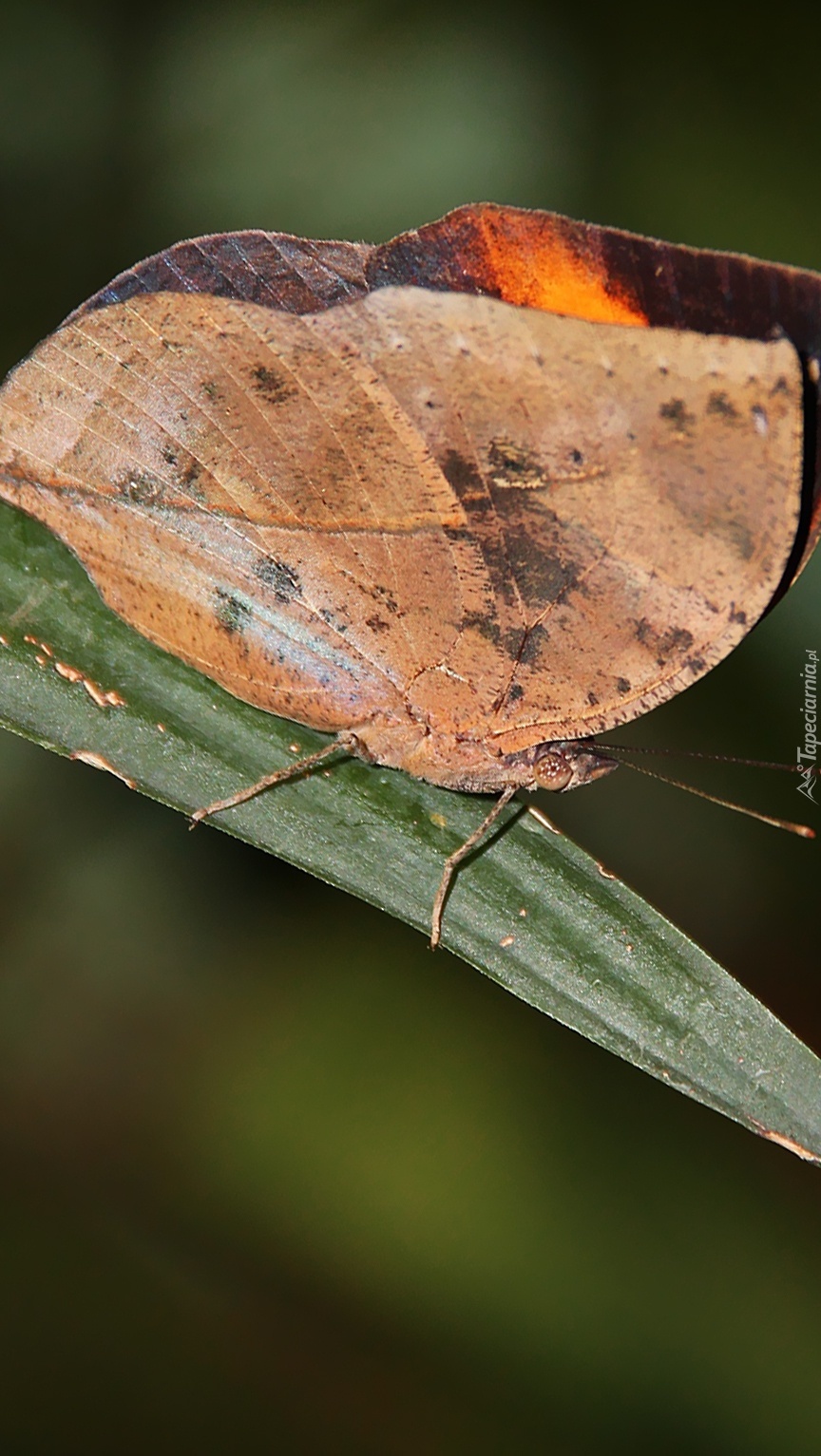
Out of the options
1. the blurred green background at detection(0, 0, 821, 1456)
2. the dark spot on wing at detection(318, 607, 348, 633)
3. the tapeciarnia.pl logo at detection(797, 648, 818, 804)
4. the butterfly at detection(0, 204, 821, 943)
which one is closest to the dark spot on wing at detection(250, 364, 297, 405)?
the butterfly at detection(0, 204, 821, 943)

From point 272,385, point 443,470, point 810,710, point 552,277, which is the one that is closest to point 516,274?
point 552,277

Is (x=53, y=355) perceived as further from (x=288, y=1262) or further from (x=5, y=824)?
(x=288, y=1262)

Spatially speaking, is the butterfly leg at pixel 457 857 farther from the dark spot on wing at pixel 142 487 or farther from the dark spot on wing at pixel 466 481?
the dark spot on wing at pixel 142 487

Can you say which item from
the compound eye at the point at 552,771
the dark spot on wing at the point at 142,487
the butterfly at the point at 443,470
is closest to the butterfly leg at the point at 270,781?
the butterfly at the point at 443,470

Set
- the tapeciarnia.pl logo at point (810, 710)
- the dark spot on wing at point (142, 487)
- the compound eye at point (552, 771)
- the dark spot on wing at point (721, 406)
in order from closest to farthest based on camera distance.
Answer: the dark spot on wing at point (721, 406) < the dark spot on wing at point (142, 487) < the compound eye at point (552, 771) < the tapeciarnia.pl logo at point (810, 710)

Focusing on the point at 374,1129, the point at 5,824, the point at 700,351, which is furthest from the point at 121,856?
the point at 700,351

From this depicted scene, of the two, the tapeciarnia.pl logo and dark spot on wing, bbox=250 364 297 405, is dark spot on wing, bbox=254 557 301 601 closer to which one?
dark spot on wing, bbox=250 364 297 405

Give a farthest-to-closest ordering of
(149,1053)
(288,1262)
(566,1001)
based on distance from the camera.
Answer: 1. (149,1053)
2. (288,1262)
3. (566,1001)
